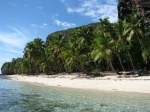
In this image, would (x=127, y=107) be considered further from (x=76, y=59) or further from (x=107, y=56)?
(x=76, y=59)

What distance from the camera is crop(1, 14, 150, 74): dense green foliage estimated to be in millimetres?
38250

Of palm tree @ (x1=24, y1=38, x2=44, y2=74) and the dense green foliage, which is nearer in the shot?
the dense green foliage

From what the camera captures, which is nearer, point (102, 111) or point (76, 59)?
point (102, 111)

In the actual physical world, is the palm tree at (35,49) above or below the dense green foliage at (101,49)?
above

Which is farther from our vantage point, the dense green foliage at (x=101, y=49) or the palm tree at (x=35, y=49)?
the palm tree at (x=35, y=49)

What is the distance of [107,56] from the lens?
38.1 metres

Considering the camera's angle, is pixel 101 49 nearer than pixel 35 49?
Yes

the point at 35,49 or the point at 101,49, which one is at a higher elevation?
the point at 35,49

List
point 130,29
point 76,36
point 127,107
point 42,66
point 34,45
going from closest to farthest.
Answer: point 127,107
point 130,29
point 76,36
point 42,66
point 34,45

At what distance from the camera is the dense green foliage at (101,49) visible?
38250 mm

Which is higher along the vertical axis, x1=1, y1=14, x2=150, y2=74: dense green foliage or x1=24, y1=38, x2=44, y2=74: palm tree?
x1=24, y1=38, x2=44, y2=74: palm tree

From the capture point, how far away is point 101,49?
126ft

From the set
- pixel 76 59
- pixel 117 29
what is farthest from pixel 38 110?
pixel 76 59

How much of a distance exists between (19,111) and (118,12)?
1816 inches
